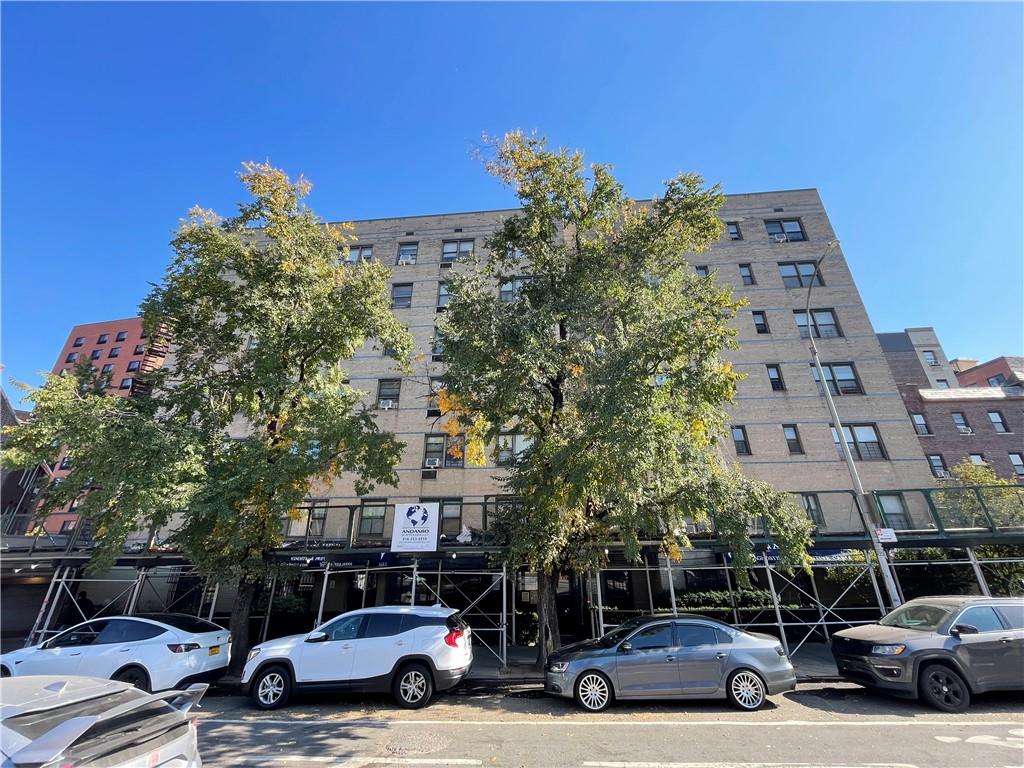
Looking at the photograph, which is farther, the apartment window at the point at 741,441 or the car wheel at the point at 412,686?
the apartment window at the point at 741,441

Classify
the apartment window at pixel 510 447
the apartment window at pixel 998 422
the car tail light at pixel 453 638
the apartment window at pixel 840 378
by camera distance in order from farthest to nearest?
the apartment window at pixel 998 422 < the apartment window at pixel 840 378 < the apartment window at pixel 510 447 < the car tail light at pixel 453 638

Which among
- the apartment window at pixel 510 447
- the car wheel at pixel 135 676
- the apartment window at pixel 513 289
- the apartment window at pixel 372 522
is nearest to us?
the car wheel at pixel 135 676

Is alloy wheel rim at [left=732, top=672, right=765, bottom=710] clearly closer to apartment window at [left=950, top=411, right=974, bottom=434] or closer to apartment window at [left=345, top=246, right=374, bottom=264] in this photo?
apartment window at [left=345, top=246, right=374, bottom=264]

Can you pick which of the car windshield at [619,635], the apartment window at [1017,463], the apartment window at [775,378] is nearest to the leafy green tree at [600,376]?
the car windshield at [619,635]

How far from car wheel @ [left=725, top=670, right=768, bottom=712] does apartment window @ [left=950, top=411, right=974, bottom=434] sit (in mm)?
30891

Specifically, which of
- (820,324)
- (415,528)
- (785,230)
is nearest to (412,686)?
(415,528)

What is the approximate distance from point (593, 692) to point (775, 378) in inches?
684

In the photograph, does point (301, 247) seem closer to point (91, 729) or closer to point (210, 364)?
point (210, 364)

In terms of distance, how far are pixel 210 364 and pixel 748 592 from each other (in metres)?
17.4

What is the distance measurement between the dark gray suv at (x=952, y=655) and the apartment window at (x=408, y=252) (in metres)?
23.8

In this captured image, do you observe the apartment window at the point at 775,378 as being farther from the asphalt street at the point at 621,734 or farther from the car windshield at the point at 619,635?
the car windshield at the point at 619,635

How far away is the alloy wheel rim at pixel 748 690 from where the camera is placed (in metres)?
7.79

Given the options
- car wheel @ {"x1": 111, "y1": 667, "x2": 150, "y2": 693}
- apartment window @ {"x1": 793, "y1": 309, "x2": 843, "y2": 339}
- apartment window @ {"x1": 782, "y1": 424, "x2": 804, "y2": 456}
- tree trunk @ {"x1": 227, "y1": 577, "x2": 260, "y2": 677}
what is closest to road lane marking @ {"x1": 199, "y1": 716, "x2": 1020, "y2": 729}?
car wheel @ {"x1": 111, "y1": 667, "x2": 150, "y2": 693}

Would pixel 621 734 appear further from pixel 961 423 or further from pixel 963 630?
pixel 961 423
